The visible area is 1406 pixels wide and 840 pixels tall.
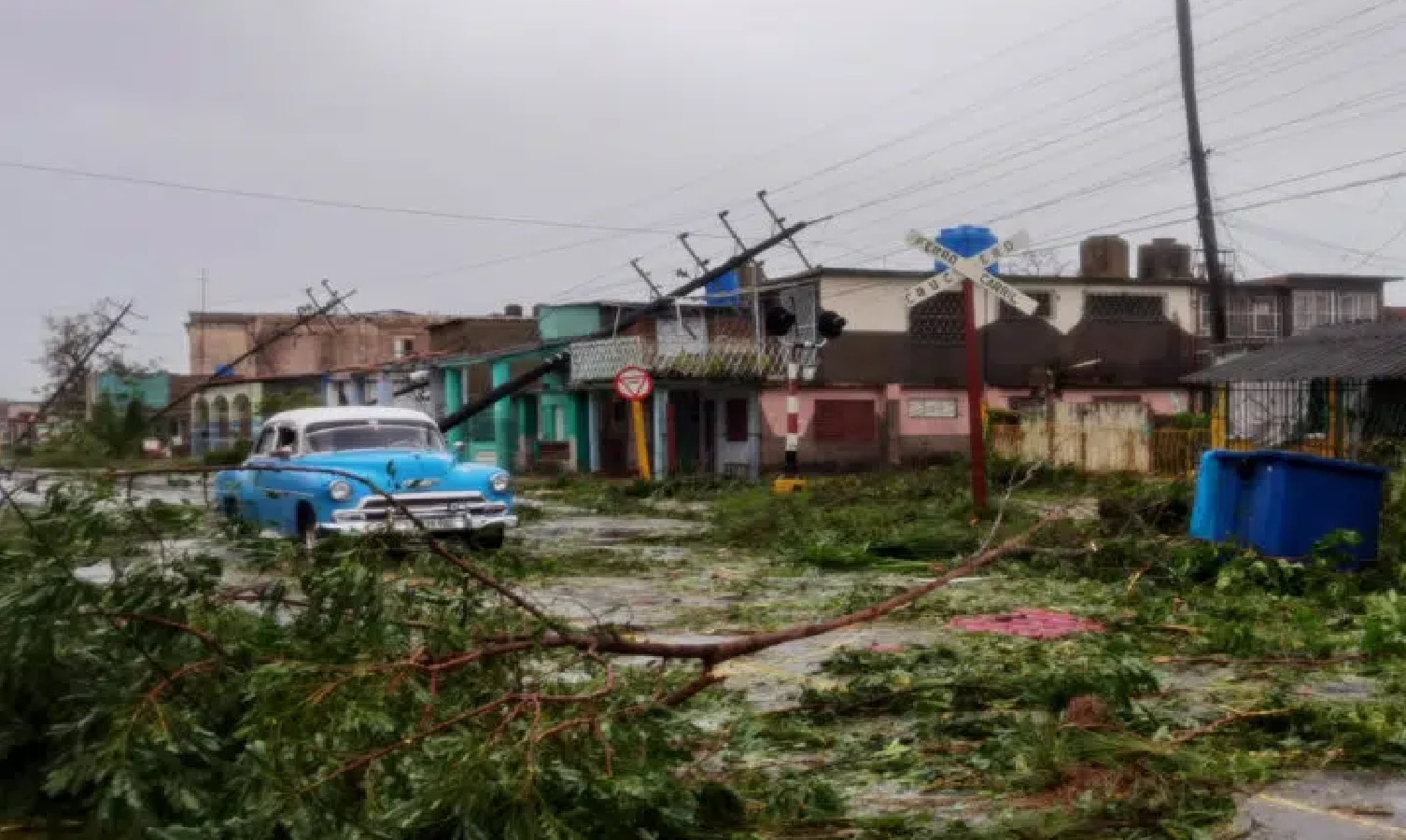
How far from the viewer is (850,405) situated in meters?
39.7

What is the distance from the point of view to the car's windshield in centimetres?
1792

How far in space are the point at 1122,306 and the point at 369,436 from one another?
2900cm

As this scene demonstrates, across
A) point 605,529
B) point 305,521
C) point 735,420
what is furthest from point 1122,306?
point 305,521

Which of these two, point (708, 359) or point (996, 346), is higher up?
point (996, 346)

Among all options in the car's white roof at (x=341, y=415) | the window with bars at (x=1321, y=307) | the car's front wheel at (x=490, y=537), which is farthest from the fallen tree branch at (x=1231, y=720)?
the window with bars at (x=1321, y=307)

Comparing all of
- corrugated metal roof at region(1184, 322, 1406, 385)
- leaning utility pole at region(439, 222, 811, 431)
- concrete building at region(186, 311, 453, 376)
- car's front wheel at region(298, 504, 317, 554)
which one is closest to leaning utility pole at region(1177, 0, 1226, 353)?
corrugated metal roof at region(1184, 322, 1406, 385)

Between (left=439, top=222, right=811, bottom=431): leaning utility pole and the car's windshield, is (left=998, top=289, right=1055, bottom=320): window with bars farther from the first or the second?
the car's windshield

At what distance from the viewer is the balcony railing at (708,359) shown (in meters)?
37.8

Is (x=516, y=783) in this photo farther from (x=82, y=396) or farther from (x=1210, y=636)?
(x=1210, y=636)

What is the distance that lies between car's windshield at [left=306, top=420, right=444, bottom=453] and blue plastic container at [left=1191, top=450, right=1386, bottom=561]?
32.0 feet

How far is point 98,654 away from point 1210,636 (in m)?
6.84

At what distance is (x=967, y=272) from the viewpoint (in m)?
16.2

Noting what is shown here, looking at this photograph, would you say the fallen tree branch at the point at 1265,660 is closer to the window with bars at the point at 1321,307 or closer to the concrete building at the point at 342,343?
the window with bars at the point at 1321,307

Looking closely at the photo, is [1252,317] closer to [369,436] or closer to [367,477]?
[369,436]
